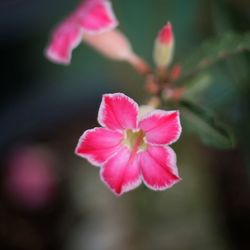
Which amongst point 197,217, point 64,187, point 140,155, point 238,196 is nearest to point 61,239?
point 64,187

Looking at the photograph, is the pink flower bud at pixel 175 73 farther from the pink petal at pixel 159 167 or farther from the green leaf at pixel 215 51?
the pink petal at pixel 159 167

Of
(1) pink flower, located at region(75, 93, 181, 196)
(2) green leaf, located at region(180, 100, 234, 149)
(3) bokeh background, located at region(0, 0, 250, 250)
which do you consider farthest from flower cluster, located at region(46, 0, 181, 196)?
(3) bokeh background, located at region(0, 0, 250, 250)

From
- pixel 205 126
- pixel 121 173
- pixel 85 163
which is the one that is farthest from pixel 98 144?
pixel 85 163

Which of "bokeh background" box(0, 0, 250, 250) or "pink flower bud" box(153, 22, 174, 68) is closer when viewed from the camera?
"pink flower bud" box(153, 22, 174, 68)

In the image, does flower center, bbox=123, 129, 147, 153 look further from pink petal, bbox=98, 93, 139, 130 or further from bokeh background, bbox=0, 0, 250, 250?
bokeh background, bbox=0, 0, 250, 250

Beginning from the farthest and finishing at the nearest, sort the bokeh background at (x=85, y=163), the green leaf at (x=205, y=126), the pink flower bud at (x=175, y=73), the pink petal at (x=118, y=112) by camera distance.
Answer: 1. the bokeh background at (x=85, y=163)
2. the pink flower bud at (x=175, y=73)
3. the green leaf at (x=205, y=126)
4. the pink petal at (x=118, y=112)

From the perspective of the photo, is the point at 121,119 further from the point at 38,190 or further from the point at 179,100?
the point at 38,190

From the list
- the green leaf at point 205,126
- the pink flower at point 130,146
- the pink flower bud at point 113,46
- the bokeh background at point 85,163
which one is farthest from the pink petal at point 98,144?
the bokeh background at point 85,163
